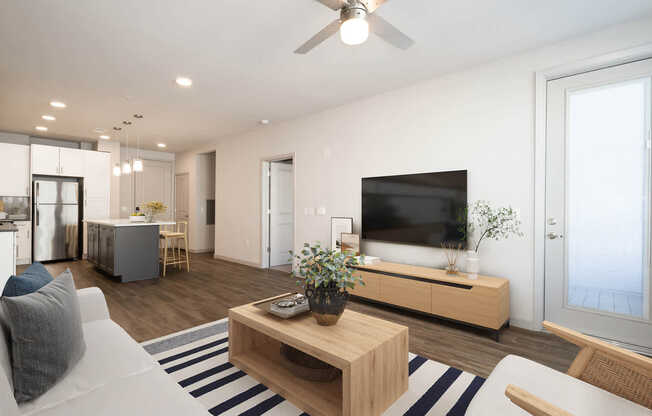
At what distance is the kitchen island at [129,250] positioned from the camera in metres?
4.59

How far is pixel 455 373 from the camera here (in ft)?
6.88

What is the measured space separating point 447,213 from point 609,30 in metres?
1.97

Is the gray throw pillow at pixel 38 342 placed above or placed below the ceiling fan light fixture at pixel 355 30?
below

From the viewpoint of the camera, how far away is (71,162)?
6348mm

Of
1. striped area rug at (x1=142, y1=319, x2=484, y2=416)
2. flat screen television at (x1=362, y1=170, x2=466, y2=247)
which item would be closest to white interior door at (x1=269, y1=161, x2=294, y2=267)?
flat screen television at (x1=362, y1=170, x2=466, y2=247)

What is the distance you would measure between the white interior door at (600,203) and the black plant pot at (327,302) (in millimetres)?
2168

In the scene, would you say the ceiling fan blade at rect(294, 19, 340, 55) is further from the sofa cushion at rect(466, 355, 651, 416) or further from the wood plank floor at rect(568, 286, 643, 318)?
the wood plank floor at rect(568, 286, 643, 318)

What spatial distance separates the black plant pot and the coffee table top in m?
0.06

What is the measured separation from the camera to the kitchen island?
4594mm

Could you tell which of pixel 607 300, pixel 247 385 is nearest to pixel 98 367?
pixel 247 385

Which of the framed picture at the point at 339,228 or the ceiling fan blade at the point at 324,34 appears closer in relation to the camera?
the ceiling fan blade at the point at 324,34

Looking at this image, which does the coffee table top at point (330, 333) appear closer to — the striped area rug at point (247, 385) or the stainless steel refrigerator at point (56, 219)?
the striped area rug at point (247, 385)

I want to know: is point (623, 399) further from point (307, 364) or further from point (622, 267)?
point (622, 267)

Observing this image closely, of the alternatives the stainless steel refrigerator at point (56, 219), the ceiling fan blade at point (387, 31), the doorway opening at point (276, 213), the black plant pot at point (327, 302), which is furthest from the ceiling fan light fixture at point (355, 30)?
the stainless steel refrigerator at point (56, 219)
